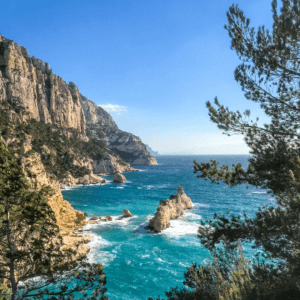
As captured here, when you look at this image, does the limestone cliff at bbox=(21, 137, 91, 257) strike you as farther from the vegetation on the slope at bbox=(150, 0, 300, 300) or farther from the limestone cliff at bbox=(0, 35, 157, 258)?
the vegetation on the slope at bbox=(150, 0, 300, 300)

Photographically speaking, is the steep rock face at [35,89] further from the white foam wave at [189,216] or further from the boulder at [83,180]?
the white foam wave at [189,216]

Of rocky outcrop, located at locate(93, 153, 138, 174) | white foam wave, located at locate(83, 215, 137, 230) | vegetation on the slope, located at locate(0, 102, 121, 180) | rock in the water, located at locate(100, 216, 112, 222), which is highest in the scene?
vegetation on the slope, located at locate(0, 102, 121, 180)

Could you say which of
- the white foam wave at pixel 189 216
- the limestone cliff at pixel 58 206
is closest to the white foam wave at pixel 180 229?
the white foam wave at pixel 189 216

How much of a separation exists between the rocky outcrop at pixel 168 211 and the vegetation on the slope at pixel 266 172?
18.7 metres

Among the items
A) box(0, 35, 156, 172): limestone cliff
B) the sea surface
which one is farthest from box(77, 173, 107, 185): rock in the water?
the sea surface

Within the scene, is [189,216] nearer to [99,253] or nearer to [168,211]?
[168,211]

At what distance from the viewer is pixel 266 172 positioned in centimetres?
767

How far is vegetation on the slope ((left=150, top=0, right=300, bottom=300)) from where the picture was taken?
5.91 metres

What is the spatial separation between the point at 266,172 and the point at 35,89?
9126cm

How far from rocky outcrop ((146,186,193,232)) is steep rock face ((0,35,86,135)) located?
54936 millimetres

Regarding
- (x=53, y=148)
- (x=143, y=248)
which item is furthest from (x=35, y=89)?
(x=143, y=248)

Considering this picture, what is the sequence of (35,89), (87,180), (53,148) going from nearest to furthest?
(53,148) < (87,180) < (35,89)

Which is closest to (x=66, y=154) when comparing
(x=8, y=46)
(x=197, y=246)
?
(x=8, y=46)

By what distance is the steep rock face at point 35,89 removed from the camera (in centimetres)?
6431
